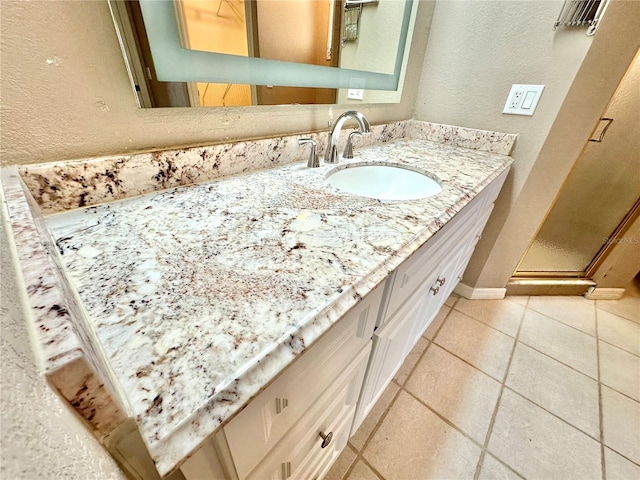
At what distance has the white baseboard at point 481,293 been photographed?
1.54 metres

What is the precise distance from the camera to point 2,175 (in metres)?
0.42

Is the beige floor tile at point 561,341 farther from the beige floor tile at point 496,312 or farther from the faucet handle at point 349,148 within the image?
the faucet handle at point 349,148

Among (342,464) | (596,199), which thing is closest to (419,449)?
(342,464)

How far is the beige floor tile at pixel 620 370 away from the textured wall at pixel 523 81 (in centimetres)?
59

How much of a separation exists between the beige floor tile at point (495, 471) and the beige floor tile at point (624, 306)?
1.36 metres

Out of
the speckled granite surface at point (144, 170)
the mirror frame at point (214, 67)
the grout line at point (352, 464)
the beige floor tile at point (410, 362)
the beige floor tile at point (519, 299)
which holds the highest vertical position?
the mirror frame at point (214, 67)

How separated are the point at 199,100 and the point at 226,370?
62 centimetres

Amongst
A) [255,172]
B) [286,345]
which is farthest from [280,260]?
[255,172]

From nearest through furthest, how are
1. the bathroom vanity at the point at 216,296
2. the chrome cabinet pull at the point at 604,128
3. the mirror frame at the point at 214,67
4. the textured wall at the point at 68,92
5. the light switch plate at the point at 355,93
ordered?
the bathroom vanity at the point at 216,296 < the textured wall at the point at 68,92 < the mirror frame at the point at 214,67 < the light switch plate at the point at 355,93 < the chrome cabinet pull at the point at 604,128

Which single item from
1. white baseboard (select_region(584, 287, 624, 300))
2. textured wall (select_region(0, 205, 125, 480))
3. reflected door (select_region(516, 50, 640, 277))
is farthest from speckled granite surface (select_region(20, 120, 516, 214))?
white baseboard (select_region(584, 287, 624, 300))

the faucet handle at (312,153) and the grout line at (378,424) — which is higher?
the faucet handle at (312,153)

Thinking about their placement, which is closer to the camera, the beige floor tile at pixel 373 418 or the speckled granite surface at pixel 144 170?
the speckled granite surface at pixel 144 170

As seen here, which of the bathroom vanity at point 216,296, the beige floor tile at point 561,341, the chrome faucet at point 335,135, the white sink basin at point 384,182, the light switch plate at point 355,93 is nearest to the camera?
the bathroom vanity at point 216,296

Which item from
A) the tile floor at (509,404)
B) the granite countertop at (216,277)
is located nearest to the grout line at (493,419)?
the tile floor at (509,404)
